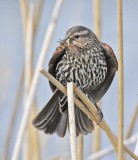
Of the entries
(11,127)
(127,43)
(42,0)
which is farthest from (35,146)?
(127,43)

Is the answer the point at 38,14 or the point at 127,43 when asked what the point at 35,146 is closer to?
the point at 38,14

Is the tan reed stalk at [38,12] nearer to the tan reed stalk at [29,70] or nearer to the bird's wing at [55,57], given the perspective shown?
the tan reed stalk at [29,70]

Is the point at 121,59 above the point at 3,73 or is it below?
below

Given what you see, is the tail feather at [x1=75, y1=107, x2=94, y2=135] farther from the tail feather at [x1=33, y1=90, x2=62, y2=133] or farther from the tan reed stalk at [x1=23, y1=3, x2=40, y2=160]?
the tan reed stalk at [x1=23, y1=3, x2=40, y2=160]

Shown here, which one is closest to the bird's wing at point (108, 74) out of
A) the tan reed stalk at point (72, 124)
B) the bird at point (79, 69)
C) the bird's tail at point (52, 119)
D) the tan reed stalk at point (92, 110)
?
the bird at point (79, 69)

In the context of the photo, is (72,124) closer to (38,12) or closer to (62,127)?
(62,127)

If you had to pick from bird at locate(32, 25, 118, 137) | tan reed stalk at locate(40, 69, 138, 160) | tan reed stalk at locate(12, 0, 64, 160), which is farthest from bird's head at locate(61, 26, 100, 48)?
tan reed stalk at locate(40, 69, 138, 160)
